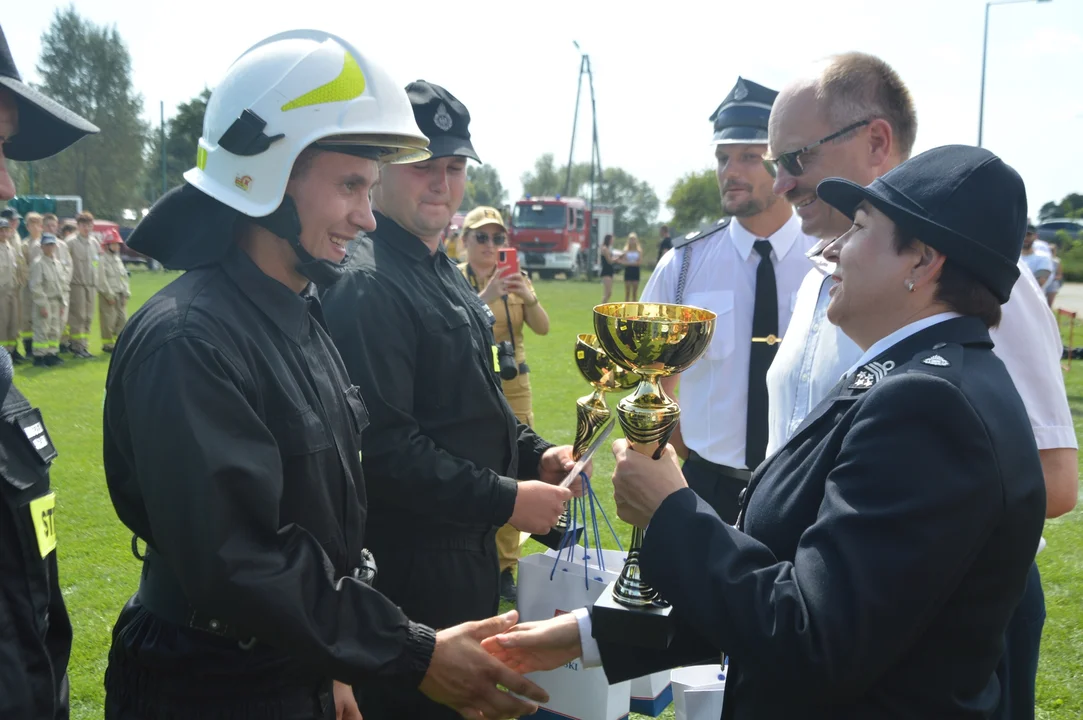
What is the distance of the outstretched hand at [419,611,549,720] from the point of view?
7.08 feet

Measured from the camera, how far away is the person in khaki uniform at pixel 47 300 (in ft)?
45.0

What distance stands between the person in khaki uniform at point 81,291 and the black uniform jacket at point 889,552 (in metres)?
15.9

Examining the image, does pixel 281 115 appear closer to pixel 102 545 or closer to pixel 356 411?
pixel 356 411

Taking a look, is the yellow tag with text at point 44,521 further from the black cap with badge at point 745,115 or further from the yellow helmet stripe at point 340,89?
the black cap with badge at point 745,115

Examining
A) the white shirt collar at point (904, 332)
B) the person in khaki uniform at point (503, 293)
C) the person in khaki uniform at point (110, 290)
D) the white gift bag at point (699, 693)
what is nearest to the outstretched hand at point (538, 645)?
the white gift bag at point (699, 693)

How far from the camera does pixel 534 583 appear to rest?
3.12m

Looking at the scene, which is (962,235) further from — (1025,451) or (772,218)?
(772,218)

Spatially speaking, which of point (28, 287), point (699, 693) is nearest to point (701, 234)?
point (699, 693)

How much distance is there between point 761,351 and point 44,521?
2910 millimetres

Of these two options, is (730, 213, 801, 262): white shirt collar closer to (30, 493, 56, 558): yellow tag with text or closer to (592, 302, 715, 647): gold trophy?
(592, 302, 715, 647): gold trophy

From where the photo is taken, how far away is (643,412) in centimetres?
217

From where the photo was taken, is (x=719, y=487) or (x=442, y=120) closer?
(x=442, y=120)

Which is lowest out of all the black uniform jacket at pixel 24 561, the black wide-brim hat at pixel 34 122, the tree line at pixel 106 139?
the black uniform jacket at pixel 24 561

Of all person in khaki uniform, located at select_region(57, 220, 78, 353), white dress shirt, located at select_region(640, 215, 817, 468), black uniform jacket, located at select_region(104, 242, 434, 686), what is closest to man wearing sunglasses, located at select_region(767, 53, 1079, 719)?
white dress shirt, located at select_region(640, 215, 817, 468)
